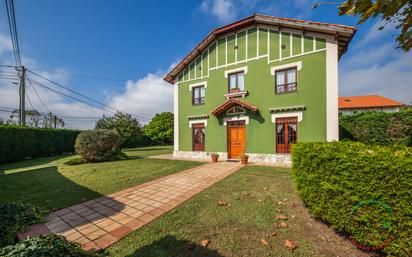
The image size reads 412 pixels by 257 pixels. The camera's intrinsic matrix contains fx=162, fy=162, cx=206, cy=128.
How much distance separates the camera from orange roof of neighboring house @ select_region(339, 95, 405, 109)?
28.2m

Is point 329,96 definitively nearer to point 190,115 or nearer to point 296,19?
point 296,19

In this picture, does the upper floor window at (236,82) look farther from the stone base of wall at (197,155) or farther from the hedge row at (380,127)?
the hedge row at (380,127)

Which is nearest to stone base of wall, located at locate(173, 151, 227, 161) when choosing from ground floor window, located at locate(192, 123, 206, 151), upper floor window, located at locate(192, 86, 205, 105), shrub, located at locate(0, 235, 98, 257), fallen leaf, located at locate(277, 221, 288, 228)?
ground floor window, located at locate(192, 123, 206, 151)

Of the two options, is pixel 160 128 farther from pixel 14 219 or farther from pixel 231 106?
pixel 14 219

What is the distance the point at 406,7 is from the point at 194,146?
1070 cm

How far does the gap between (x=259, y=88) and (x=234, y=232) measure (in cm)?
856

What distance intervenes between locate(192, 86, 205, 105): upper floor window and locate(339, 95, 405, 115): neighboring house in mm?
28172

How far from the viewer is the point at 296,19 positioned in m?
8.45

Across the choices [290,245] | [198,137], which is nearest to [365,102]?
[198,137]

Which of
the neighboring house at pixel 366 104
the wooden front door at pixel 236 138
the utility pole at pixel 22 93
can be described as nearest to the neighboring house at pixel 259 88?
the wooden front door at pixel 236 138

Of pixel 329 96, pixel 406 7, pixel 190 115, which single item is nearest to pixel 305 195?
pixel 406 7

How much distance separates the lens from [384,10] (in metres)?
2.97

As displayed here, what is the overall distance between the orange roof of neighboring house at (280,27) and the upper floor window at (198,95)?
213 cm

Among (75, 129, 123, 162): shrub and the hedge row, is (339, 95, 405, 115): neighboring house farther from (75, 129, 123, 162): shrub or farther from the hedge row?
(75, 129, 123, 162): shrub
